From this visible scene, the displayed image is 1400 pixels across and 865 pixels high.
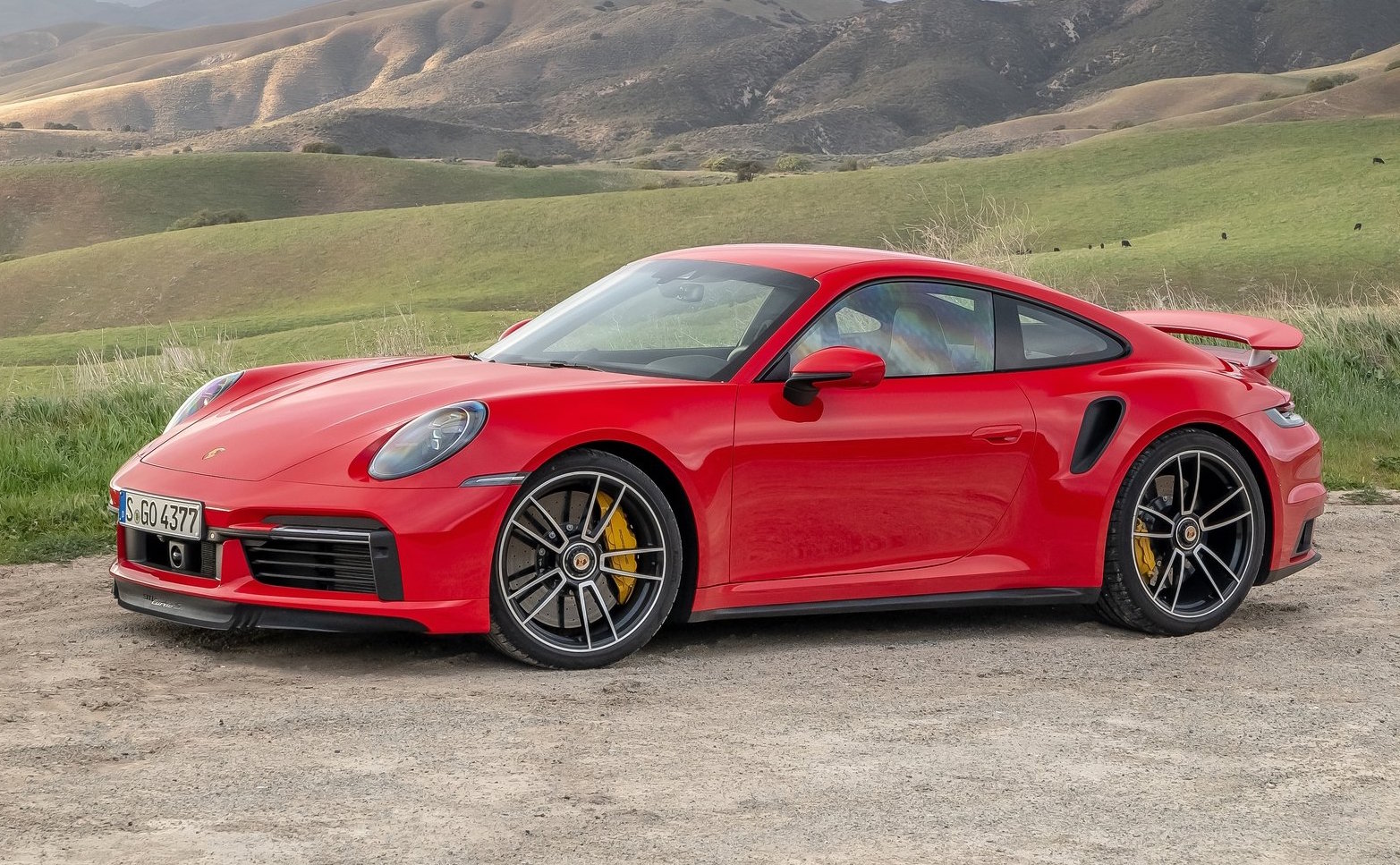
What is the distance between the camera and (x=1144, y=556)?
687 centimetres

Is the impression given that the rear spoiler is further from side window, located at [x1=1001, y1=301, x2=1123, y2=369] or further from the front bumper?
the front bumper

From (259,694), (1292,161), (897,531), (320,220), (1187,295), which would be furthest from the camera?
(320,220)

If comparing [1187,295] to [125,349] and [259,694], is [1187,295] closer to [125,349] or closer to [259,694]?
[125,349]

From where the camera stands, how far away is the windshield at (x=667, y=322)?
244 inches

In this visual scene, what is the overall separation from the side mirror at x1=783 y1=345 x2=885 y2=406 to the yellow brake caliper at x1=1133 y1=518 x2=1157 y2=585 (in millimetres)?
1519

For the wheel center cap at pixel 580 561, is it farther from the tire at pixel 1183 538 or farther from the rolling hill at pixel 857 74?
the rolling hill at pixel 857 74

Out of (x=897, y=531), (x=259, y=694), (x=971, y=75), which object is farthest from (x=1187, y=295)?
(x=971, y=75)

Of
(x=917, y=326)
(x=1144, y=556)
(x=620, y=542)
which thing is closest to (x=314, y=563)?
(x=620, y=542)

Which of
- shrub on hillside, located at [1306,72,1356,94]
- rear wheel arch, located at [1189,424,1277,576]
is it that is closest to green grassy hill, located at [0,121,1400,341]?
rear wheel arch, located at [1189,424,1277,576]

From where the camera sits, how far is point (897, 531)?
6273 mm

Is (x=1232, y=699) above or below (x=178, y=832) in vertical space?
below

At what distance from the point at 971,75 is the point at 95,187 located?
120 metres

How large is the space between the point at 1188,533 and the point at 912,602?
1.36 m

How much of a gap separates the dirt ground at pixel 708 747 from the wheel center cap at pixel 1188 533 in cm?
40
